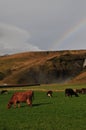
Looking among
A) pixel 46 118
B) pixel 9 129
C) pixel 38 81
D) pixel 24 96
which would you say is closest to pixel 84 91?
pixel 24 96

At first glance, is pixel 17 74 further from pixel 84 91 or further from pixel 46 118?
pixel 46 118

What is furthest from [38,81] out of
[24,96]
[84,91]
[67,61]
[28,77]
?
[24,96]

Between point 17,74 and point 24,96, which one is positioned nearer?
point 24,96

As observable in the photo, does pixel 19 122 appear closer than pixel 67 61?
Yes

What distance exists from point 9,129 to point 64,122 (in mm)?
3251

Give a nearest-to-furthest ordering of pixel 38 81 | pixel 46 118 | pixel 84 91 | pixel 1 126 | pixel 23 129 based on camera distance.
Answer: pixel 23 129 < pixel 1 126 < pixel 46 118 < pixel 84 91 < pixel 38 81

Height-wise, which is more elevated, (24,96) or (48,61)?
(48,61)

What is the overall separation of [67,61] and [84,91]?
140m

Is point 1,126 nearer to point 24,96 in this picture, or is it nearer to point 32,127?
point 32,127

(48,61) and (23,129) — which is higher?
(48,61)

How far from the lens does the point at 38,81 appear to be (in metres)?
192

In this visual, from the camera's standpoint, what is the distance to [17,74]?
196 meters

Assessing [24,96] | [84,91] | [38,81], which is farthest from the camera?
[38,81]

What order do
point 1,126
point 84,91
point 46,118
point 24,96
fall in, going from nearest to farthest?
point 1,126 → point 46,118 → point 24,96 → point 84,91
